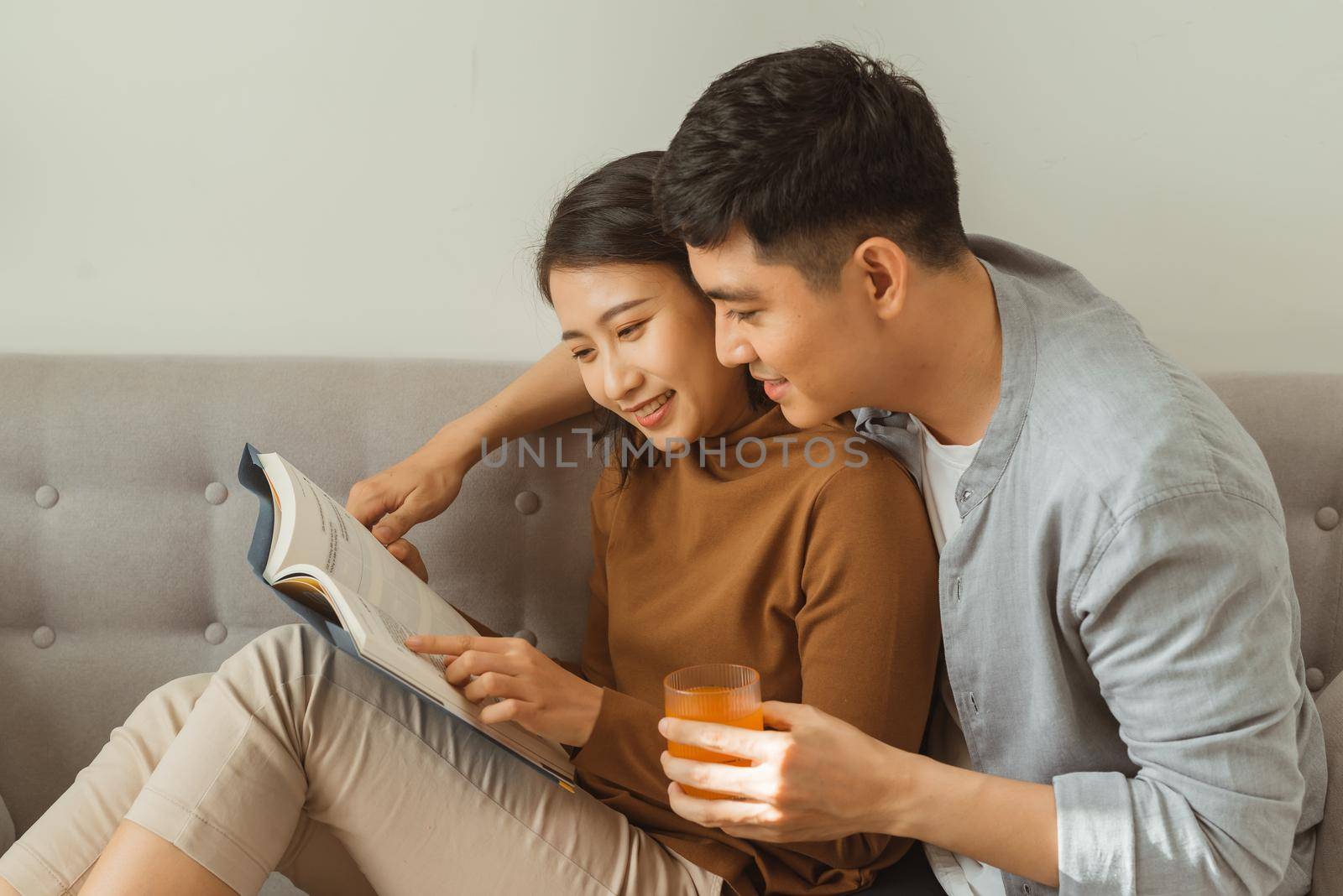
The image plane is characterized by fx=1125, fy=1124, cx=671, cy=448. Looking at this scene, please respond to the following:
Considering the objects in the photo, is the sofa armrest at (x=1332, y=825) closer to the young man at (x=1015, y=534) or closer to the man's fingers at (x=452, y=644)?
the young man at (x=1015, y=534)

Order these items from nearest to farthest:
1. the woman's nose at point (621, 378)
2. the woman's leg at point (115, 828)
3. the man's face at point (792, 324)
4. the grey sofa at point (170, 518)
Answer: the man's face at point (792, 324), the woman's leg at point (115, 828), the woman's nose at point (621, 378), the grey sofa at point (170, 518)

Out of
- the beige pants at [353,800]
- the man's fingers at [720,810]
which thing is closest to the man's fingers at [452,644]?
the beige pants at [353,800]

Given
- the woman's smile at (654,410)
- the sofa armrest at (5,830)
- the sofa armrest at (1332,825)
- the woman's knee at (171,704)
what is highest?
the woman's smile at (654,410)

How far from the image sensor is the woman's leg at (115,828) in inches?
46.4

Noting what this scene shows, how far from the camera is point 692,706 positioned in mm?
1044

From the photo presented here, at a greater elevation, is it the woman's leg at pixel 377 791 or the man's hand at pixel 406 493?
the man's hand at pixel 406 493

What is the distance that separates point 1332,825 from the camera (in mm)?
1121

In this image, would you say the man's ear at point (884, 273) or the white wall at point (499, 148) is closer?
the man's ear at point (884, 273)

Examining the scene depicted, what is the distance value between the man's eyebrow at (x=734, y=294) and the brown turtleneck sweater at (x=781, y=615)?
244 millimetres

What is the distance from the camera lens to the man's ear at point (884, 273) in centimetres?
106

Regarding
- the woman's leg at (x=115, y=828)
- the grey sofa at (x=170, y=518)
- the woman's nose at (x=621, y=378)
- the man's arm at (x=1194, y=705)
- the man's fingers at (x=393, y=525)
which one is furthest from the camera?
the grey sofa at (x=170, y=518)

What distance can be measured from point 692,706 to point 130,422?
98 centimetres

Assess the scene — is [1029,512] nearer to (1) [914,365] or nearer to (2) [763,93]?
(1) [914,365]

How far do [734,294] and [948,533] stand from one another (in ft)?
1.21
